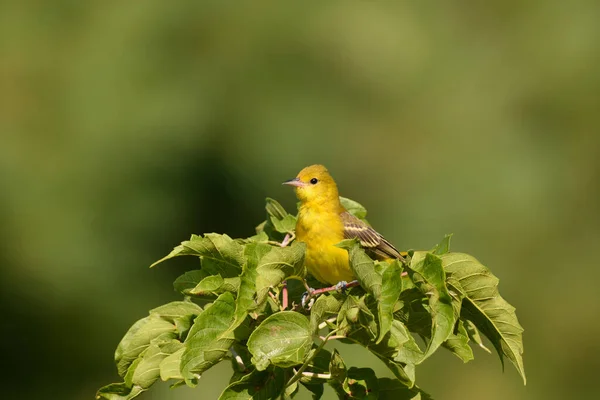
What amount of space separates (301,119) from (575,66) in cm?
482

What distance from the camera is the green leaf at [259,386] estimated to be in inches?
107

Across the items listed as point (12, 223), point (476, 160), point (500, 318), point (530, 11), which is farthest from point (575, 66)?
point (500, 318)

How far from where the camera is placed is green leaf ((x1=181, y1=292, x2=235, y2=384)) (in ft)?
8.75

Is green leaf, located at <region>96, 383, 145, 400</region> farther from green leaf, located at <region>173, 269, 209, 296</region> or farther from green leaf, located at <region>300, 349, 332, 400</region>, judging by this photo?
green leaf, located at <region>300, 349, 332, 400</region>

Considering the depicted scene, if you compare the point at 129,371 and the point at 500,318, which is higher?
the point at 500,318

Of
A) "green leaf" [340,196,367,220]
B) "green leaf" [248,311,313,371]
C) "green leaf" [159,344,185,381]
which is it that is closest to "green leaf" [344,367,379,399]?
"green leaf" [248,311,313,371]

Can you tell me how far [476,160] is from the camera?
11148mm

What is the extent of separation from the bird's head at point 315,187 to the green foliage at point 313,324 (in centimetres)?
144

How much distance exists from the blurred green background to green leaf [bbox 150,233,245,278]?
515 cm

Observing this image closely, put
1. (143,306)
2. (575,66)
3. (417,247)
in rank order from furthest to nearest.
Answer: (575,66) < (143,306) < (417,247)

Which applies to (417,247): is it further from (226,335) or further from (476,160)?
(226,335)

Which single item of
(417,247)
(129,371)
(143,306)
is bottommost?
(143,306)

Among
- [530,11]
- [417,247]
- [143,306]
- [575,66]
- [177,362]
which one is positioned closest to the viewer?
[177,362]

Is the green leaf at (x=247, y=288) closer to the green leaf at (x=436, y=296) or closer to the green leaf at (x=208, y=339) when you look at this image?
the green leaf at (x=208, y=339)
